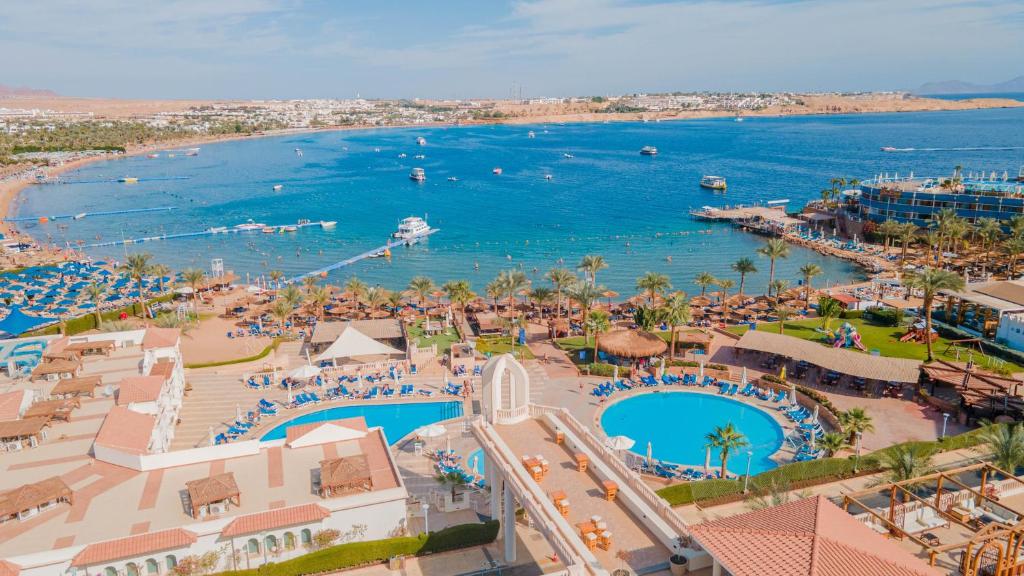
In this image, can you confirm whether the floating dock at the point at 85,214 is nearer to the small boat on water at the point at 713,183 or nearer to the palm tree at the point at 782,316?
the small boat on water at the point at 713,183

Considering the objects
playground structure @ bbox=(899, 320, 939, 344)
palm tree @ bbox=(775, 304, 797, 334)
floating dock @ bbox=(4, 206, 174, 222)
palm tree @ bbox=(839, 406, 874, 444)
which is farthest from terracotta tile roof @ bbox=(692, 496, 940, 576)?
floating dock @ bbox=(4, 206, 174, 222)

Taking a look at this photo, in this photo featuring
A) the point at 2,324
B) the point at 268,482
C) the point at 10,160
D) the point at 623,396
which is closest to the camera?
the point at 268,482

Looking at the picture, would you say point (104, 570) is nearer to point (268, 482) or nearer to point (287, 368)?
point (268, 482)

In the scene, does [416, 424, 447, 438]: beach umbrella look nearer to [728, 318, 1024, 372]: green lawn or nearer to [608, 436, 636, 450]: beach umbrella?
[608, 436, 636, 450]: beach umbrella

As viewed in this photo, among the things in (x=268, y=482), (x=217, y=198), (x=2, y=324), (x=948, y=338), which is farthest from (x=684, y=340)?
(x=217, y=198)

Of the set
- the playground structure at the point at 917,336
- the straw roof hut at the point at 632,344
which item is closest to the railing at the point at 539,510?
the straw roof hut at the point at 632,344
